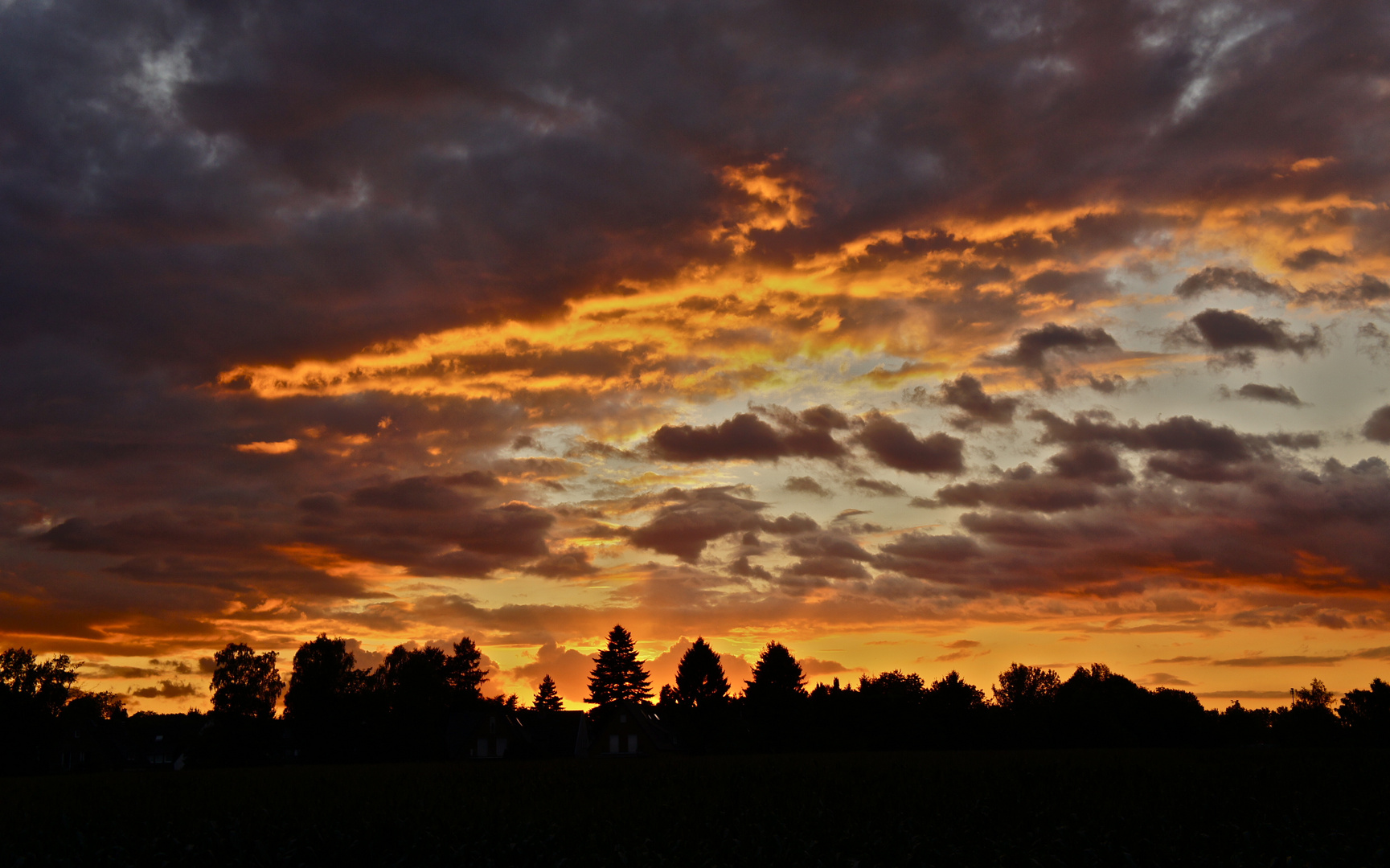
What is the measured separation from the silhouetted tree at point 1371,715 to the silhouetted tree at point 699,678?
2888 inches

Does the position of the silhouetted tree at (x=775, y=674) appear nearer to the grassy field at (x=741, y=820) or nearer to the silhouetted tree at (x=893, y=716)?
the silhouetted tree at (x=893, y=716)

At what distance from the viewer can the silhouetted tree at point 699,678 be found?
132250 millimetres

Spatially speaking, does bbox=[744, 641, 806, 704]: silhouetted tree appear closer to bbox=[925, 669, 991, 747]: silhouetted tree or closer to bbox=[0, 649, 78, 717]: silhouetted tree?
bbox=[925, 669, 991, 747]: silhouetted tree

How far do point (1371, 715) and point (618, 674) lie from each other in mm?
101472

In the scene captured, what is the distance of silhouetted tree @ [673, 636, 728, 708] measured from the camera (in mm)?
132250

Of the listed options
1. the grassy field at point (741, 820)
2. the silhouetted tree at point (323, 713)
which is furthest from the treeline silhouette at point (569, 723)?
the grassy field at point (741, 820)

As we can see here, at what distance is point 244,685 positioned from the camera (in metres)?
89.8

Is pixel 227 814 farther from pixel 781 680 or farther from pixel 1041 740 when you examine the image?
pixel 781 680

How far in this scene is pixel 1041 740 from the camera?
85562 mm

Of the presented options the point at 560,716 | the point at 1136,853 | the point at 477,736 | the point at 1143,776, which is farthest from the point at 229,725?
the point at 1136,853

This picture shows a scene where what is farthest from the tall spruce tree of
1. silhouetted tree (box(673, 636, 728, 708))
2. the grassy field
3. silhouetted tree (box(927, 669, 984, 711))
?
the grassy field

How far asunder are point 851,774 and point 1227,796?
1609 centimetres

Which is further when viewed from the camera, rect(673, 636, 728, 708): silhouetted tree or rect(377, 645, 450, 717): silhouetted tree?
rect(673, 636, 728, 708): silhouetted tree

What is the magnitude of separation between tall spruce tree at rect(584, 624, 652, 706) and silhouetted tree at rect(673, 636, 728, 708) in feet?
59.8
